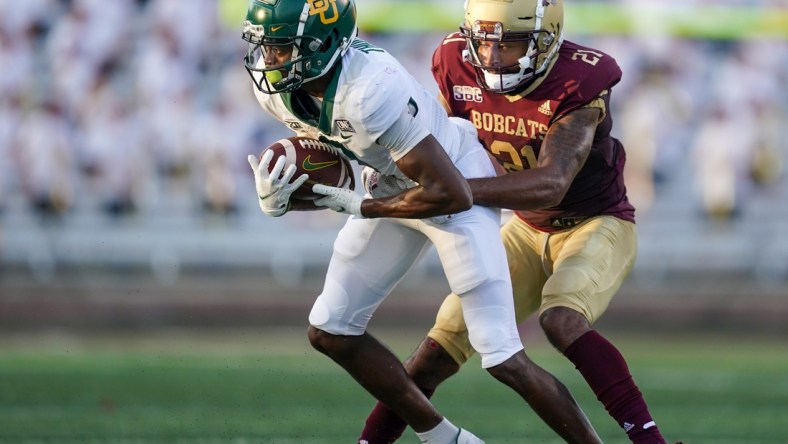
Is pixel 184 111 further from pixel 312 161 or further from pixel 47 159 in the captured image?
pixel 312 161

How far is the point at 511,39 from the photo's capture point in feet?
15.2

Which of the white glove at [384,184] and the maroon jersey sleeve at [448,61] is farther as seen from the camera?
the maroon jersey sleeve at [448,61]

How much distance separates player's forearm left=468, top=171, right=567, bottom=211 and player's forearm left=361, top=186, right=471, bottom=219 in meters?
0.19

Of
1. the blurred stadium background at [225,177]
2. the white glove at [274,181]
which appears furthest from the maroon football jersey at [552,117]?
the blurred stadium background at [225,177]

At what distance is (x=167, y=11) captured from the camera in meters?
11.1

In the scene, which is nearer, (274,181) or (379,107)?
(379,107)

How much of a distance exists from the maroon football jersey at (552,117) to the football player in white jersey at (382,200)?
15cm

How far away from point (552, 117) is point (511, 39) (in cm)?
31

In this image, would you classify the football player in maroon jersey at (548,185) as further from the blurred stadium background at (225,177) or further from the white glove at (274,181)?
the blurred stadium background at (225,177)

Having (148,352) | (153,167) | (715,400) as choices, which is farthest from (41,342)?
(715,400)

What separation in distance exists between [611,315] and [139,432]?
6027mm

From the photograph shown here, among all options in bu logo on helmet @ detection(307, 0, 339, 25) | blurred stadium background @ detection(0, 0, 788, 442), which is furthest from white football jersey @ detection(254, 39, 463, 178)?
blurred stadium background @ detection(0, 0, 788, 442)

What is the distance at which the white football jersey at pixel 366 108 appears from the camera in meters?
4.20

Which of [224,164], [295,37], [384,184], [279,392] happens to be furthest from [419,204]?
[224,164]
